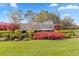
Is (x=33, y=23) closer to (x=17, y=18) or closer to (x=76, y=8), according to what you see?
(x=17, y=18)

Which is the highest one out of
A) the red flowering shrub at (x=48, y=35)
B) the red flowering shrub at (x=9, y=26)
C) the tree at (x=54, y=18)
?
the tree at (x=54, y=18)

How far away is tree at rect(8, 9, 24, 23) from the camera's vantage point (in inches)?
79.0

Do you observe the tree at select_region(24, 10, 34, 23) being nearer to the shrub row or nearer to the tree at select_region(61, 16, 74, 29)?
the shrub row

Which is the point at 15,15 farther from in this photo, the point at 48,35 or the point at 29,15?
the point at 48,35

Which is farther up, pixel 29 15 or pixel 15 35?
pixel 29 15

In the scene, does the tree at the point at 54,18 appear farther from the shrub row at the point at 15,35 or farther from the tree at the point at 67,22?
the shrub row at the point at 15,35

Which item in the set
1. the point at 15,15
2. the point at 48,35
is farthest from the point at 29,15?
the point at 48,35

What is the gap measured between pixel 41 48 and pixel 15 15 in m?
0.35

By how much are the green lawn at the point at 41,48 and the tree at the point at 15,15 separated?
0.19 meters

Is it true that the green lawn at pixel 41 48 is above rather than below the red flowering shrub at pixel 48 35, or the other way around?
below

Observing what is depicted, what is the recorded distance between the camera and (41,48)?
1985 mm

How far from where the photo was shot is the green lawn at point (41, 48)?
1.96 m

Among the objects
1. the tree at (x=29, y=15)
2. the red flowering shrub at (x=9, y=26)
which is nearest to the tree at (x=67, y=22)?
the tree at (x=29, y=15)

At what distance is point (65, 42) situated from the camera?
200 cm
